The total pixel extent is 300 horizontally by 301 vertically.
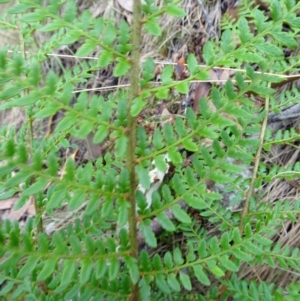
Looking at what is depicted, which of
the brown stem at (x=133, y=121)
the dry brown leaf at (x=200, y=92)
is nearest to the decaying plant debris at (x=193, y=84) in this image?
the dry brown leaf at (x=200, y=92)

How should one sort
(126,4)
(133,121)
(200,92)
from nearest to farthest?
(133,121), (200,92), (126,4)

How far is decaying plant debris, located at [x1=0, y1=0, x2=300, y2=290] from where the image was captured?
6.05 ft

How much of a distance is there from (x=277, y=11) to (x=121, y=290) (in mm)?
718

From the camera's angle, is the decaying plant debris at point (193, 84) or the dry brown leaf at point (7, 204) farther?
the dry brown leaf at point (7, 204)

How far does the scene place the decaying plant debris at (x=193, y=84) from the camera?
1.84m

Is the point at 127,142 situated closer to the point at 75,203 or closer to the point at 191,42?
the point at 75,203

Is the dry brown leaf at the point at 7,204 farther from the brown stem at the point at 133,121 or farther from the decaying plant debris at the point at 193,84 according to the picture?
the brown stem at the point at 133,121

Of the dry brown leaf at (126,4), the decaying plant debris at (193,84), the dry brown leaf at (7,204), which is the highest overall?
the dry brown leaf at (126,4)

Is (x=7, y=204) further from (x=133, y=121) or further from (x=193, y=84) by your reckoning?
(x=133, y=121)

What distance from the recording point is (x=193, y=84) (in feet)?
7.22

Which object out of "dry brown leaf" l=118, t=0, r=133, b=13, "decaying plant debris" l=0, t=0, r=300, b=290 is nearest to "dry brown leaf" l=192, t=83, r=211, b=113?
"decaying plant debris" l=0, t=0, r=300, b=290

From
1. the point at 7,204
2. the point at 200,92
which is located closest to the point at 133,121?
the point at 200,92

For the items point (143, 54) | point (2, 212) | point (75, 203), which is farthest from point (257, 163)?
point (2, 212)

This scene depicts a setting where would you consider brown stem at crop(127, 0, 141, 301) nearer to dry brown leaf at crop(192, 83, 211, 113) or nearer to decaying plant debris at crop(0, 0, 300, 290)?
decaying plant debris at crop(0, 0, 300, 290)
